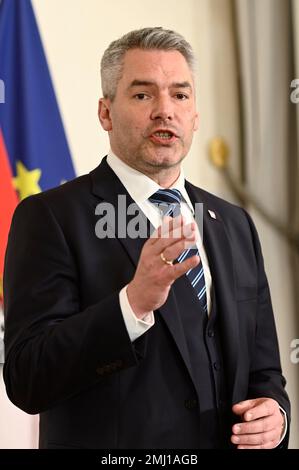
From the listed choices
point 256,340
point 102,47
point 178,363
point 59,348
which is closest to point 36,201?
point 59,348

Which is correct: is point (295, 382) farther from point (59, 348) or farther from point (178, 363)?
point (59, 348)

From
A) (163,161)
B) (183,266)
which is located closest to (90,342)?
(183,266)

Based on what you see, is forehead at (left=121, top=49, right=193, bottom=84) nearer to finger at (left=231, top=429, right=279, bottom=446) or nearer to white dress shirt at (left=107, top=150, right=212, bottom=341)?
white dress shirt at (left=107, top=150, right=212, bottom=341)

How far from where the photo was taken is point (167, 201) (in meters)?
1.93

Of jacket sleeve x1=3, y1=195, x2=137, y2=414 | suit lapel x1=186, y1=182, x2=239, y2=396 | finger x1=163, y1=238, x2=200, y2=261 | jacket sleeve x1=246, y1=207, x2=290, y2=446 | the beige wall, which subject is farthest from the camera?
the beige wall

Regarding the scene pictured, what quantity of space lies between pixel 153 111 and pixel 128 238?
0.35 meters

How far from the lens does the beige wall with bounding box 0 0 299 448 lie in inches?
123

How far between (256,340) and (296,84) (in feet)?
5.87

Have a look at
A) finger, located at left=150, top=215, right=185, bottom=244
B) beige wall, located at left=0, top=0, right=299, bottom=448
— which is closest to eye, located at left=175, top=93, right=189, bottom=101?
finger, located at left=150, top=215, right=185, bottom=244

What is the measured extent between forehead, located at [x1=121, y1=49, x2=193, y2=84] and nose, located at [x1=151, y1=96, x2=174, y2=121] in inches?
2.3

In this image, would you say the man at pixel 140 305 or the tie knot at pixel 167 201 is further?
the tie knot at pixel 167 201

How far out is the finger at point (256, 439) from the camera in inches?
67.6

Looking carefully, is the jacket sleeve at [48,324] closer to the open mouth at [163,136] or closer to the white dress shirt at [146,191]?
the white dress shirt at [146,191]

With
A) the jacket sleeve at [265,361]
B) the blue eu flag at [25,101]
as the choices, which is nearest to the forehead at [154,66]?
the jacket sleeve at [265,361]
